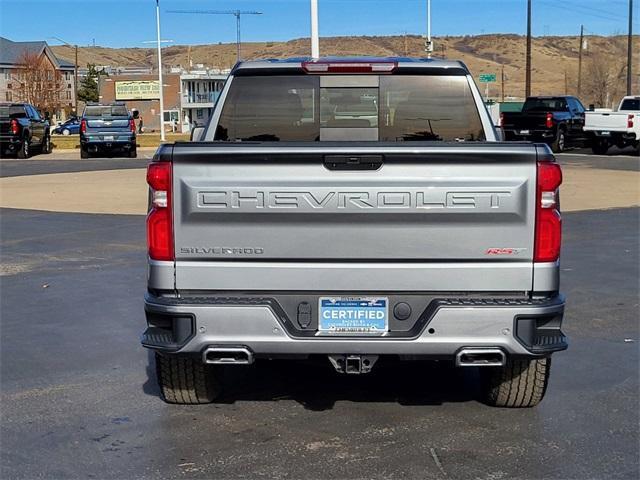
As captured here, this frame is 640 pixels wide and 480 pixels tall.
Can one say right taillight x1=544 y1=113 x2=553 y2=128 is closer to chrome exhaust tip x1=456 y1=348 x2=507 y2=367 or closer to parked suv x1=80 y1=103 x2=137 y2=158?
parked suv x1=80 y1=103 x2=137 y2=158

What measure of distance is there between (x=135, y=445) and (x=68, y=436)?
1.46 ft

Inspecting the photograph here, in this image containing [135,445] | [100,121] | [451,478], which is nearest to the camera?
[451,478]

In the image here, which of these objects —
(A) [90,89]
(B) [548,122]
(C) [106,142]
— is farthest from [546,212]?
(A) [90,89]

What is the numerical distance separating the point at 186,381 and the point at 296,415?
69 cm

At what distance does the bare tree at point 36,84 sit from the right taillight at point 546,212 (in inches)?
4167

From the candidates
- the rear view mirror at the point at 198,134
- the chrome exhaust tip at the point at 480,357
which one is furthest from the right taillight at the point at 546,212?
the rear view mirror at the point at 198,134

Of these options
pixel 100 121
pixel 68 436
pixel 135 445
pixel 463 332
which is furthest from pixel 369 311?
pixel 100 121

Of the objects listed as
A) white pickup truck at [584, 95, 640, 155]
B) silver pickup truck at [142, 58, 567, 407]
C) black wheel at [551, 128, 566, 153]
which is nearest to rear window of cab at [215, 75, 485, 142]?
silver pickup truck at [142, 58, 567, 407]

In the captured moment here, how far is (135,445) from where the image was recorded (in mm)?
5047

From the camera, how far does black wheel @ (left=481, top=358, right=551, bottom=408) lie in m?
5.42

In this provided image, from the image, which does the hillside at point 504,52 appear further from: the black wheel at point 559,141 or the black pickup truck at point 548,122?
the black wheel at point 559,141

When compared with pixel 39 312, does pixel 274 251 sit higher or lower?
→ higher

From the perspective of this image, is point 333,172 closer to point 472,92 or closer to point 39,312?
point 472,92

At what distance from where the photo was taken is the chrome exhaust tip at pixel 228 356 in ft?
15.7
